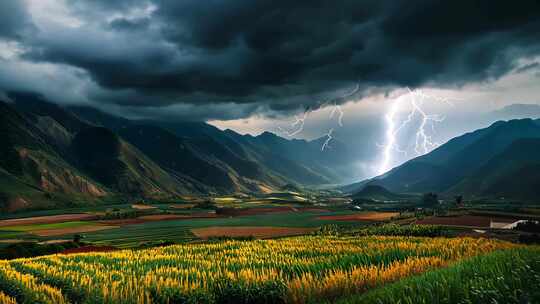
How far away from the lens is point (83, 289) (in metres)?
18.6

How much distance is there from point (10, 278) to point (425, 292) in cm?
2310

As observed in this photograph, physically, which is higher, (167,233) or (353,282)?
(353,282)

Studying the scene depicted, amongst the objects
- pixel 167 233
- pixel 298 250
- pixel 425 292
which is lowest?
pixel 167 233

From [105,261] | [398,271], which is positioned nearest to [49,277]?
[105,261]

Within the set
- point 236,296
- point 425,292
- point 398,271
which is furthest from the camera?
point 398,271

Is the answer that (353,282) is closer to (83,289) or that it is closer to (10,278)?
(83,289)

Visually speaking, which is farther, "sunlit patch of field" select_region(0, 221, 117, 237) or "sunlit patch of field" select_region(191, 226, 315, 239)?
"sunlit patch of field" select_region(0, 221, 117, 237)

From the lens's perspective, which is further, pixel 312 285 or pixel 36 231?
pixel 36 231

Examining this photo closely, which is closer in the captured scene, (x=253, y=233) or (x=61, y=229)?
(x=253, y=233)

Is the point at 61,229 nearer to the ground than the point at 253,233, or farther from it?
farther from it

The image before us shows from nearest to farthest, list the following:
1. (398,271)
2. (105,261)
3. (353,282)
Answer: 1. (353,282)
2. (398,271)
3. (105,261)

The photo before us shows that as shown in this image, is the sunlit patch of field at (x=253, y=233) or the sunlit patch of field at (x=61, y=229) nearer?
the sunlit patch of field at (x=253, y=233)

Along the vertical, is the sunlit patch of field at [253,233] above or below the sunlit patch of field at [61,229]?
below

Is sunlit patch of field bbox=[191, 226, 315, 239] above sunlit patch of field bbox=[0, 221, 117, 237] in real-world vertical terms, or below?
below
